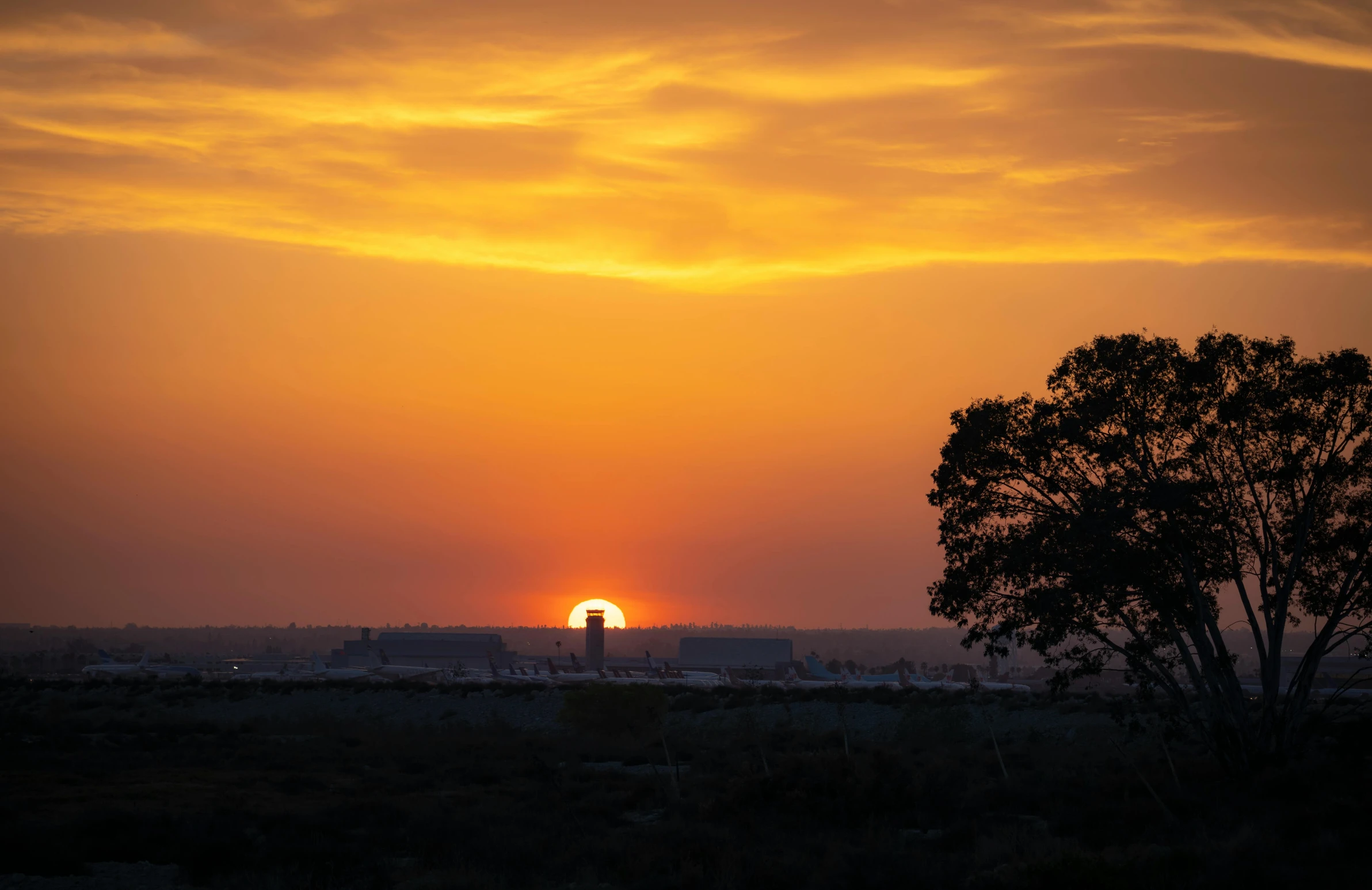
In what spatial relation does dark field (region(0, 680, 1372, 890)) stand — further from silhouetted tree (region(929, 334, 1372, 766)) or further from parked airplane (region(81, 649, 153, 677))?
parked airplane (region(81, 649, 153, 677))

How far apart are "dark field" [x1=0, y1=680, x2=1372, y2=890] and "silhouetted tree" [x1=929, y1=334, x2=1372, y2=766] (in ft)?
10.3

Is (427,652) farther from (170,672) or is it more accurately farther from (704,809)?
(704,809)

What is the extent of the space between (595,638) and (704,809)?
134 m

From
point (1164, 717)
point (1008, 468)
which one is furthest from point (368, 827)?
point (1164, 717)

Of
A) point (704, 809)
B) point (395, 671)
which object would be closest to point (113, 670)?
point (395, 671)

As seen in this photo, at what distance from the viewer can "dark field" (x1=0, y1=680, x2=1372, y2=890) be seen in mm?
25141

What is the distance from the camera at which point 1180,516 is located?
1286 inches

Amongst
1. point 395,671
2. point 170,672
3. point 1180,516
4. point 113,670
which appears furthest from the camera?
point 113,670

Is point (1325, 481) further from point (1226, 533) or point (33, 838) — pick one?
point (33, 838)

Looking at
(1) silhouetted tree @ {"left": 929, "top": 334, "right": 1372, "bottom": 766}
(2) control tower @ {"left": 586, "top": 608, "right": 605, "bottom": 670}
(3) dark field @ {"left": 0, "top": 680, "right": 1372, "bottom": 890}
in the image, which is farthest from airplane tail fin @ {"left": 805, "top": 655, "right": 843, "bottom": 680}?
(1) silhouetted tree @ {"left": 929, "top": 334, "right": 1372, "bottom": 766}

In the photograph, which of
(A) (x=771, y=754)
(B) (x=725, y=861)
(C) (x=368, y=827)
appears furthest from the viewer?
(A) (x=771, y=754)

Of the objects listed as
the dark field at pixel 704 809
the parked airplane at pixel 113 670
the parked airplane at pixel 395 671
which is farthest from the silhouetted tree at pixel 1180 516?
the parked airplane at pixel 113 670

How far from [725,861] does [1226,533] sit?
18.7 m

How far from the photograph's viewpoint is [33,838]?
28906 mm
